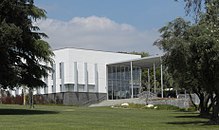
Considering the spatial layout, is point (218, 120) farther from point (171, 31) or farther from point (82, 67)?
point (82, 67)

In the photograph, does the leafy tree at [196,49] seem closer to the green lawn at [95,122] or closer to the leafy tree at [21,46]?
the green lawn at [95,122]

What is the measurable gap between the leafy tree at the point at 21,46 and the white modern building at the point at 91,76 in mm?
42713

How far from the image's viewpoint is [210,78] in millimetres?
31219

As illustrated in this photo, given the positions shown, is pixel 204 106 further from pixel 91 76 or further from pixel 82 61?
pixel 91 76

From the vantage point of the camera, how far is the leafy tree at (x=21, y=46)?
140ft

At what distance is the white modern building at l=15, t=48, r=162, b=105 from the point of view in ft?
306

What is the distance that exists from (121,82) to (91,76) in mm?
6670

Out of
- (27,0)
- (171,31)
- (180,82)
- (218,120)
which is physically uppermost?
(27,0)

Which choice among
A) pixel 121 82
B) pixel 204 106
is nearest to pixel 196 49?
pixel 204 106

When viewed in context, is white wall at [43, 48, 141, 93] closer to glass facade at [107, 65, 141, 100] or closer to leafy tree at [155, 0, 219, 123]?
glass facade at [107, 65, 141, 100]

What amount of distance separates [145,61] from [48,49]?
146 ft

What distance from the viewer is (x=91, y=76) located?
314ft

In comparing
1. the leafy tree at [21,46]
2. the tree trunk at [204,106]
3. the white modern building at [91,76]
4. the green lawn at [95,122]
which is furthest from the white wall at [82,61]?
the green lawn at [95,122]

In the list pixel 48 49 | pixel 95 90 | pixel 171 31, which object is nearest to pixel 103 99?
pixel 95 90
